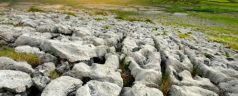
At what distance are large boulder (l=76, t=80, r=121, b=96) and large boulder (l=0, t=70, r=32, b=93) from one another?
82.7 inches

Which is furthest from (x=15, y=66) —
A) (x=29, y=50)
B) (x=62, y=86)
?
(x=29, y=50)

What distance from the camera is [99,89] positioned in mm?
11766

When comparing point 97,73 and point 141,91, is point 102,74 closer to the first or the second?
Answer: point 97,73

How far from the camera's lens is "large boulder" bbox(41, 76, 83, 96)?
1115 centimetres

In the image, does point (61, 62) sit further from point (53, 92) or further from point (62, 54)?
point (53, 92)

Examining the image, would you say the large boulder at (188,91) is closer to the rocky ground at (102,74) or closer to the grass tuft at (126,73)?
the rocky ground at (102,74)

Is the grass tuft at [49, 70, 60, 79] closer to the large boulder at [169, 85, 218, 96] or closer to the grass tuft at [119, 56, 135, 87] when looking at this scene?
the grass tuft at [119, 56, 135, 87]

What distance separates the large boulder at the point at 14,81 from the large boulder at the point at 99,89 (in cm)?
210

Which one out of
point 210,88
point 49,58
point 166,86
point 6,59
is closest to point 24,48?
point 49,58

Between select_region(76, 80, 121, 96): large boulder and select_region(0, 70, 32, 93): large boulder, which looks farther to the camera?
select_region(76, 80, 121, 96): large boulder

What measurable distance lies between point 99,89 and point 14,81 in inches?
129

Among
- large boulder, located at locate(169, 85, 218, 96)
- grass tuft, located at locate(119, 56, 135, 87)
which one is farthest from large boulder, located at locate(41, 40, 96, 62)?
large boulder, located at locate(169, 85, 218, 96)

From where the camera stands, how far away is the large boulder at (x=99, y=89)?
11.4 metres

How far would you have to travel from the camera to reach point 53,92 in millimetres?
11133
